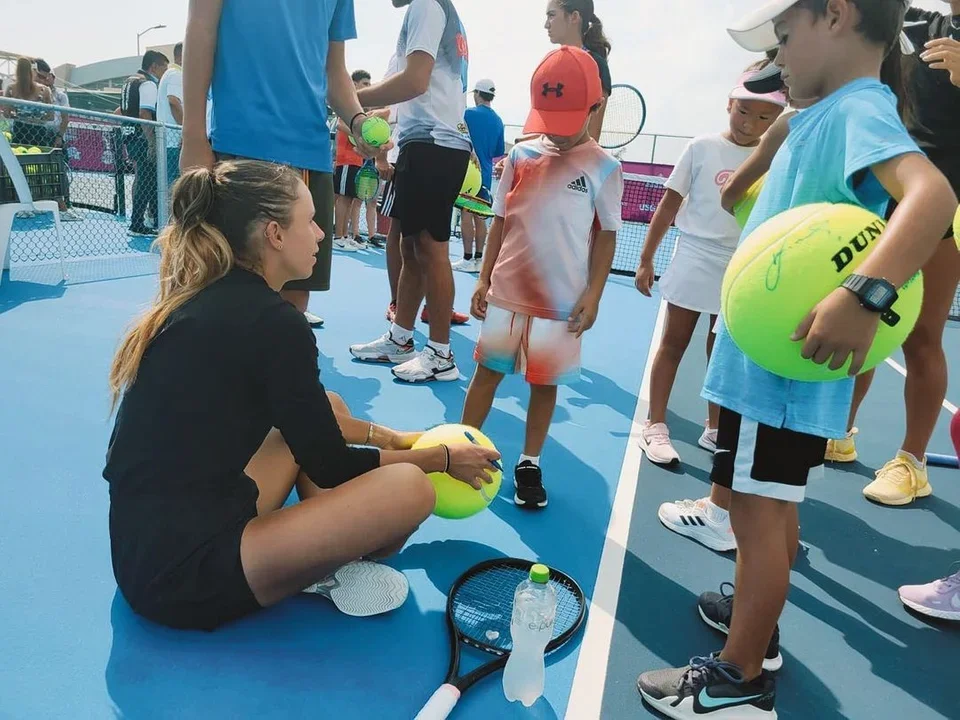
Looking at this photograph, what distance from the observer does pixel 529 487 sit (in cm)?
261

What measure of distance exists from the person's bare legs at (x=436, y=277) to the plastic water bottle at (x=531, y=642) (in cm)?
236

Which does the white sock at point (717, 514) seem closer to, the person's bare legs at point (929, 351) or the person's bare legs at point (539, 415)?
the person's bare legs at point (539, 415)

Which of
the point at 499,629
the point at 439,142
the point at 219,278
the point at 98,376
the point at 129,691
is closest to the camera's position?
the point at 129,691

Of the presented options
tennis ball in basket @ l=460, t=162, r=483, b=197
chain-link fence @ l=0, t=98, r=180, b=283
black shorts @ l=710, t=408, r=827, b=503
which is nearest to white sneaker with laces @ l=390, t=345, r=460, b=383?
black shorts @ l=710, t=408, r=827, b=503

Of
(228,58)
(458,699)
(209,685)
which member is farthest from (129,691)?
(228,58)

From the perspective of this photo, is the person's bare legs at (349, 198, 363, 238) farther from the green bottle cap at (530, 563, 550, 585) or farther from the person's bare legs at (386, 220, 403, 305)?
the green bottle cap at (530, 563, 550, 585)

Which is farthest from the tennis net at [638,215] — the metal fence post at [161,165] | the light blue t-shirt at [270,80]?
the light blue t-shirt at [270,80]

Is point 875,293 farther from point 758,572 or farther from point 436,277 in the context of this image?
point 436,277

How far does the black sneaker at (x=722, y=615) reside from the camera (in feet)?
6.05

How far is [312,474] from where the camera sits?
1.75 metres

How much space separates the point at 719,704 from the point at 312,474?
3.82ft

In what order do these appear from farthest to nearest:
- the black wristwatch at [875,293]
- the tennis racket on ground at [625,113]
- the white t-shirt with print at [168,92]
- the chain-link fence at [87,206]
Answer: the white t-shirt with print at [168,92]
the chain-link fence at [87,206]
the tennis racket on ground at [625,113]
the black wristwatch at [875,293]

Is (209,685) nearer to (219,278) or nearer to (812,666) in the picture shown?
(219,278)

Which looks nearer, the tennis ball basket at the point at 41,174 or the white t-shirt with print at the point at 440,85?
the white t-shirt with print at the point at 440,85
